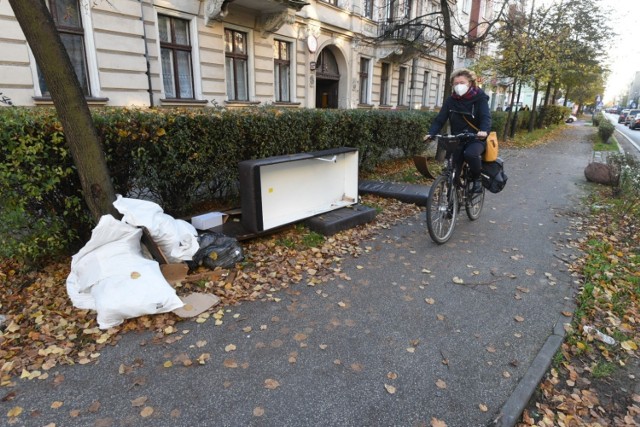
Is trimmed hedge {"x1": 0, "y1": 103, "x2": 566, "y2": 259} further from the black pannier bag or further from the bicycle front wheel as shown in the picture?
the black pannier bag

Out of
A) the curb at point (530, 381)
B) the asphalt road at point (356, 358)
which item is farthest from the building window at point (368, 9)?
the curb at point (530, 381)

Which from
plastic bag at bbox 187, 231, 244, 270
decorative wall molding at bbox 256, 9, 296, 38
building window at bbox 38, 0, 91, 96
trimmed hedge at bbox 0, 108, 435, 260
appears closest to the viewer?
trimmed hedge at bbox 0, 108, 435, 260

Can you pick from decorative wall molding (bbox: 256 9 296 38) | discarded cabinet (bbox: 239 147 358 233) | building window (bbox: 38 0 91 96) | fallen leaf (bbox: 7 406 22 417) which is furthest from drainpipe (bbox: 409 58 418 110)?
fallen leaf (bbox: 7 406 22 417)

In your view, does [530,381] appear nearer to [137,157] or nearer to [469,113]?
[469,113]

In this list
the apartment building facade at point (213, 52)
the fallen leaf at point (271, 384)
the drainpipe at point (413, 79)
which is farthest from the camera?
the drainpipe at point (413, 79)

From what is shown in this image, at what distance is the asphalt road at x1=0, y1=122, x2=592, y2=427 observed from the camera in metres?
2.28

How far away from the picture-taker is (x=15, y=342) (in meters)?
2.93

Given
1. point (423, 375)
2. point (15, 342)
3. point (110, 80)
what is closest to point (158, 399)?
point (15, 342)

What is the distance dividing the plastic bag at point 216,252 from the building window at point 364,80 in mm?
16843

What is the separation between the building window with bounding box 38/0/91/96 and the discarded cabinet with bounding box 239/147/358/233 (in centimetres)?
629

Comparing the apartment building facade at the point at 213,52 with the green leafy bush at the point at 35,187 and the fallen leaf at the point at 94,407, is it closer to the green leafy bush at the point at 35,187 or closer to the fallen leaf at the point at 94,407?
the green leafy bush at the point at 35,187

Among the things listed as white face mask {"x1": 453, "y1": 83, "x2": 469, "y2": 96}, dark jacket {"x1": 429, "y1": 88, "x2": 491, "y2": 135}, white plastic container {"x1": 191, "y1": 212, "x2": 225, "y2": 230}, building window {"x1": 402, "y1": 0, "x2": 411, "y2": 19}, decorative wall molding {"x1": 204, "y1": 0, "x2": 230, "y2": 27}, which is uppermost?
building window {"x1": 402, "y1": 0, "x2": 411, "y2": 19}

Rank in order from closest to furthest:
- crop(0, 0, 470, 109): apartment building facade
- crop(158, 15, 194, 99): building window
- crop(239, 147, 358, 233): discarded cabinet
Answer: crop(239, 147, 358, 233): discarded cabinet → crop(0, 0, 470, 109): apartment building facade → crop(158, 15, 194, 99): building window

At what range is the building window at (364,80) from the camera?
19.4 m
